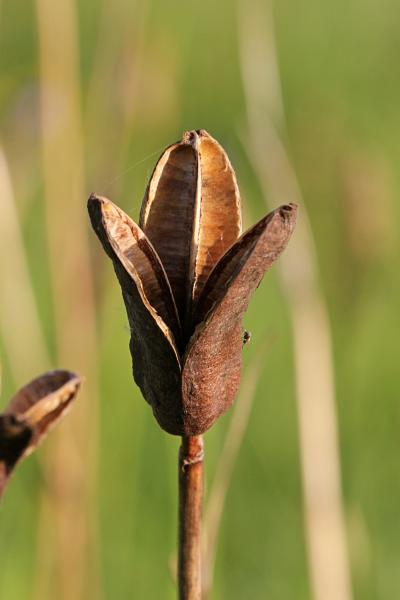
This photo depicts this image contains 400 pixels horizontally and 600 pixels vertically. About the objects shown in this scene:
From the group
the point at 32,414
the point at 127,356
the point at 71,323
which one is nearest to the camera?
the point at 32,414

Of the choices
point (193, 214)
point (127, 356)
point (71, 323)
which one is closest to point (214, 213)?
point (193, 214)

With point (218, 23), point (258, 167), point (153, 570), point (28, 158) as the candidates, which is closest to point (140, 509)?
point (153, 570)

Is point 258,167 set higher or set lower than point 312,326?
higher

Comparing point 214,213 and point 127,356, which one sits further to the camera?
point 127,356

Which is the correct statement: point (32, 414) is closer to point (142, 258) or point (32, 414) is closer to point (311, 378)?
point (142, 258)

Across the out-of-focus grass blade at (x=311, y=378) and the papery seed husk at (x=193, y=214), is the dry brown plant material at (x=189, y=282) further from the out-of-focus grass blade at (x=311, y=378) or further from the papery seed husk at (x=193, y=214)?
the out-of-focus grass blade at (x=311, y=378)

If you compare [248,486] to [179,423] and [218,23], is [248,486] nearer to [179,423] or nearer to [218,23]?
[179,423]

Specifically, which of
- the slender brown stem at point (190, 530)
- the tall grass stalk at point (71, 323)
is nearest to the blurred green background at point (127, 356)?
the tall grass stalk at point (71, 323)
